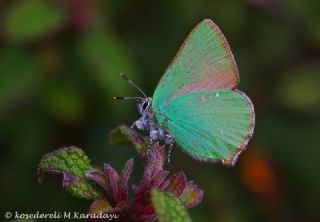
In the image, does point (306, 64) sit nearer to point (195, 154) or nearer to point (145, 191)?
point (195, 154)

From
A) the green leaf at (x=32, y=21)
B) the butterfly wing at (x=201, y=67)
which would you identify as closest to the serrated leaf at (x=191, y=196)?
the butterfly wing at (x=201, y=67)

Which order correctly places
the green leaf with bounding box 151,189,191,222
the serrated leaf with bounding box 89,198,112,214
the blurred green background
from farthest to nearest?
the blurred green background → the serrated leaf with bounding box 89,198,112,214 → the green leaf with bounding box 151,189,191,222

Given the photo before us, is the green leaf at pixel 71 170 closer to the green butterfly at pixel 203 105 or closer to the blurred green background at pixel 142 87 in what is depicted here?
the green butterfly at pixel 203 105

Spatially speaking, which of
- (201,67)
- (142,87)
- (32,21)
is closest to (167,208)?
(201,67)

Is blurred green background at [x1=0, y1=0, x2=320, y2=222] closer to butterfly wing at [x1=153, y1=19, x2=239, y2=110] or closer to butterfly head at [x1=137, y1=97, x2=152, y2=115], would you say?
butterfly head at [x1=137, y1=97, x2=152, y2=115]

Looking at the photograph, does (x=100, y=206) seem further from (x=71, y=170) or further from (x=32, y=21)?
(x=32, y=21)

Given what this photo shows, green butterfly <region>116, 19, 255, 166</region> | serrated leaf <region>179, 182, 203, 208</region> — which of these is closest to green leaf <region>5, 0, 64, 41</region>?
green butterfly <region>116, 19, 255, 166</region>

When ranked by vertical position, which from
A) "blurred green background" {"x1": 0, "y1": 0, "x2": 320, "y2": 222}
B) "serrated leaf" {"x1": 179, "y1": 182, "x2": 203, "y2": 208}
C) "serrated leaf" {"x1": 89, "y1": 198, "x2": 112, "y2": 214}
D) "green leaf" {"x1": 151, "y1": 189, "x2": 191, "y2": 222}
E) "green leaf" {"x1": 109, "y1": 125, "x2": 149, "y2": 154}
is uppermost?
"green leaf" {"x1": 151, "y1": 189, "x2": 191, "y2": 222}
